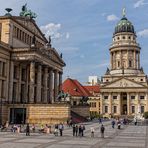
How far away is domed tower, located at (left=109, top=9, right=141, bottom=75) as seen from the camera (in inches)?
6265

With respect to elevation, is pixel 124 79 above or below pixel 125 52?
below

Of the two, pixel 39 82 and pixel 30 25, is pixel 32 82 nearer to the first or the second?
pixel 39 82

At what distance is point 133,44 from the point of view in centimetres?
16100

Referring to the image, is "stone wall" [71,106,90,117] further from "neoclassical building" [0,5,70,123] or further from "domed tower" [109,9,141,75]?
"domed tower" [109,9,141,75]

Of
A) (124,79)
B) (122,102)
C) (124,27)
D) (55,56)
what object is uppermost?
(124,27)

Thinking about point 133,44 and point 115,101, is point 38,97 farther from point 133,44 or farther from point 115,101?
point 133,44

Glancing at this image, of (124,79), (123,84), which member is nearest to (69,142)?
(124,79)

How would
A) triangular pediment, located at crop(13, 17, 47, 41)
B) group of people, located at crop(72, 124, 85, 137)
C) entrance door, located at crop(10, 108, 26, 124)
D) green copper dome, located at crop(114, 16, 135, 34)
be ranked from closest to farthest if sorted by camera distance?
1. group of people, located at crop(72, 124, 85, 137)
2. entrance door, located at crop(10, 108, 26, 124)
3. triangular pediment, located at crop(13, 17, 47, 41)
4. green copper dome, located at crop(114, 16, 135, 34)

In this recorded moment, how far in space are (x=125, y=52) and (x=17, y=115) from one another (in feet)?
334

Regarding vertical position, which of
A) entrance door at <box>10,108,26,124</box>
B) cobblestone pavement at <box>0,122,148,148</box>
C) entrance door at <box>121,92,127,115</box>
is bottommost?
cobblestone pavement at <box>0,122,148,148</box>

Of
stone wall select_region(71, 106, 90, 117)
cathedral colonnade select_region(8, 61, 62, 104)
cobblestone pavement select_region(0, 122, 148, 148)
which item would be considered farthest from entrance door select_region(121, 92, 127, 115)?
cobblestone pavement select_region(0, 122, 148, 148)

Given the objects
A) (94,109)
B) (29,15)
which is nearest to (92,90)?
(94,109)

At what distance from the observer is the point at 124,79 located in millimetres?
149625

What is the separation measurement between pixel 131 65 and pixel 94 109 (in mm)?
28710
